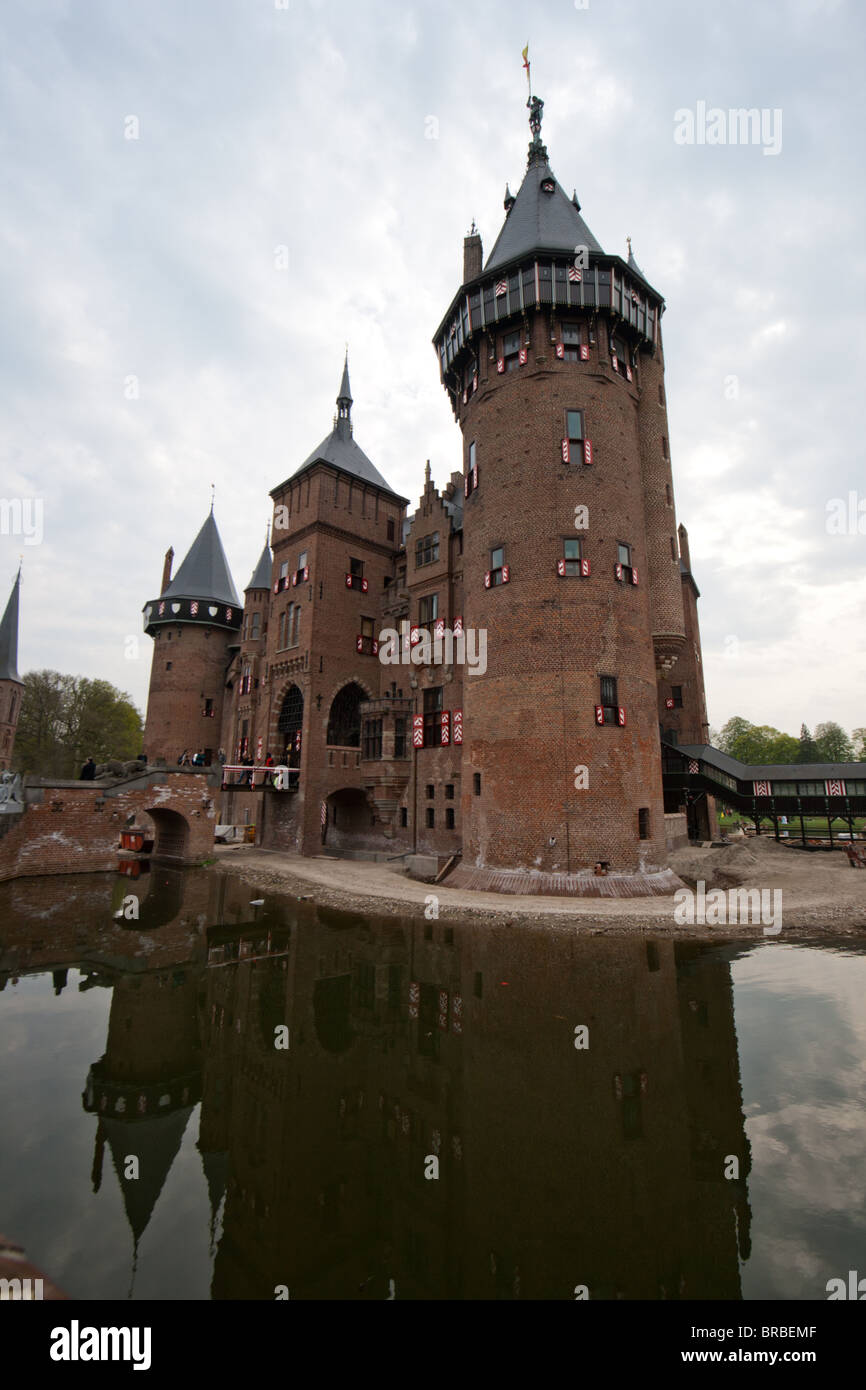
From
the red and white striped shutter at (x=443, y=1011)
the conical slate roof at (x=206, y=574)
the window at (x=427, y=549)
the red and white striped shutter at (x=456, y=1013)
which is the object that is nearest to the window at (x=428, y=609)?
the window at (x=427, y=549)

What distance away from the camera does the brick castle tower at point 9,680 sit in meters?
53.7

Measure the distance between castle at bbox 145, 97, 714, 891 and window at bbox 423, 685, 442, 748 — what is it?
4.0 inches

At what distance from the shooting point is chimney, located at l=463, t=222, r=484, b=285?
26.9 m

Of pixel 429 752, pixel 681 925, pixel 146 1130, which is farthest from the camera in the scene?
pixel 429 752

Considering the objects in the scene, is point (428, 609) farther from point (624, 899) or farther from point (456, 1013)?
point (456, 1013)

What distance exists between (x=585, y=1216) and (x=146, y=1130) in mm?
4312

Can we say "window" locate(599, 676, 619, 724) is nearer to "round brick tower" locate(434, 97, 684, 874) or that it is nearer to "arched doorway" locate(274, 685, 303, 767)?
"round brick tower" locate(434, 97, 684, 874)

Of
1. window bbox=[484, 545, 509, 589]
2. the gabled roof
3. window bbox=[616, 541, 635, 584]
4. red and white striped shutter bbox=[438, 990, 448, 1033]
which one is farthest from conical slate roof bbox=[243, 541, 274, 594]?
red and white striped shutter bbox=[438, 990, 448, 1033]

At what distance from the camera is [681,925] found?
14250 mm

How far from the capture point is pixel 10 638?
5516 cm

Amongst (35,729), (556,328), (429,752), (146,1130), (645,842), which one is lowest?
(146,1130)


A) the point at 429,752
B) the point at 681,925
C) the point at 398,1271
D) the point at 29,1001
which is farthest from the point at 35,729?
the point at 398,1271

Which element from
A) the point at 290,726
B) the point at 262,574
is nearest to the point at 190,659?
the point at 262,574
